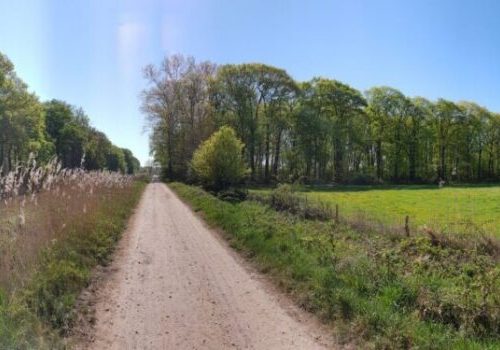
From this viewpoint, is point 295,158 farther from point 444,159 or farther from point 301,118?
point 444,159

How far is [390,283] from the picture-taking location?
24.8 feet

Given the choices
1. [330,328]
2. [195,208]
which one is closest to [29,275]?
[330,328]

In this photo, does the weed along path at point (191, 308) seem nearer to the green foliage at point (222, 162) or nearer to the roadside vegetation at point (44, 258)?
the roadside vegetation at point (44, 258)

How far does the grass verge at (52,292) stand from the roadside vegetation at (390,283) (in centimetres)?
395

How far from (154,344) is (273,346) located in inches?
64.3

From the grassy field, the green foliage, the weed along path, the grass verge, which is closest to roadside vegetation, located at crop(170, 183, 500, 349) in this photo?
the weed along path

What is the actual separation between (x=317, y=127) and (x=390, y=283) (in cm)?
5790

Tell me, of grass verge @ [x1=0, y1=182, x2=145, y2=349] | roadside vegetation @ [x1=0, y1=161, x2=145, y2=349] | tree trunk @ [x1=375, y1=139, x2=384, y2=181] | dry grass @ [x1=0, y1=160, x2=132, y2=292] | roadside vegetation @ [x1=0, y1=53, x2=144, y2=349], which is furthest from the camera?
tree trunk @ [x1=375, y1=139, x2=384, y2=181]

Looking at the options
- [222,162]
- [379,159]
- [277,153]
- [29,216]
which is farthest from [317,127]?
[29,216]

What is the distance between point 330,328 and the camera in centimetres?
639

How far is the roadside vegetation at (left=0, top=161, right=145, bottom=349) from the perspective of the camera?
18.0 feet

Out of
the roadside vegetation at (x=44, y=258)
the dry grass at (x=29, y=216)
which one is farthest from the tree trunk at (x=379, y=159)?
the roadside vegetation at (x=44, y=258)

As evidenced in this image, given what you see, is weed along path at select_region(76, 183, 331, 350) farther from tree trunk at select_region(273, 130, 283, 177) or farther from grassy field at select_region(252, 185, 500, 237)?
tree trunk at select_region(273, 130, 283, 177)

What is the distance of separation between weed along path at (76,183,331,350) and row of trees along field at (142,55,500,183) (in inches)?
1647
